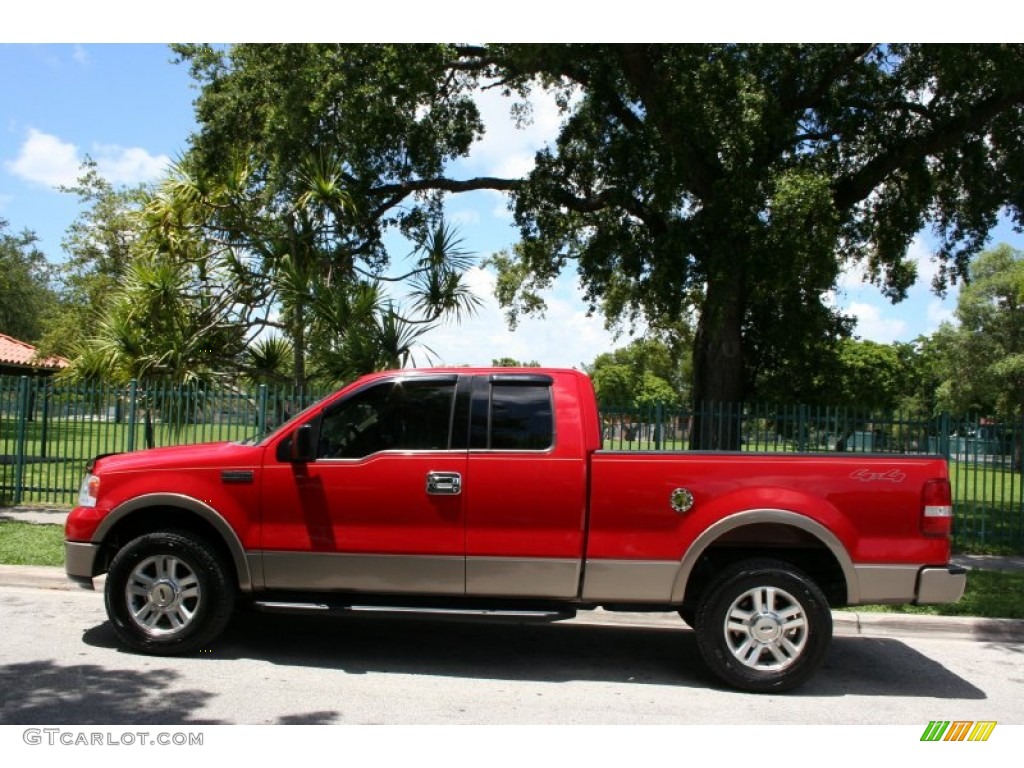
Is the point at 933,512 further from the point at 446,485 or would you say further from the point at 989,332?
the point at 989,332

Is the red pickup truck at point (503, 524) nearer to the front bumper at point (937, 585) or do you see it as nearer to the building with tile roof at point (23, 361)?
the front bumper at point (937, 585)

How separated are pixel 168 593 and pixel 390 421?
192 cm

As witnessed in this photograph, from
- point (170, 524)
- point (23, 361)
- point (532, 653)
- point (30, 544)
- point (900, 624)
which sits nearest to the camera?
point (170, 524)

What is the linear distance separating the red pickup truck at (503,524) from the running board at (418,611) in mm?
57

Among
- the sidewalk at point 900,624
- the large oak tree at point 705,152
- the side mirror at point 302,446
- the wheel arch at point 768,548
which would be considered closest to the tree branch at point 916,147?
the large oak tree at point 705,152

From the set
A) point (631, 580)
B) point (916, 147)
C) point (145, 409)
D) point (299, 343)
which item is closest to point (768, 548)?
point (631, 580)

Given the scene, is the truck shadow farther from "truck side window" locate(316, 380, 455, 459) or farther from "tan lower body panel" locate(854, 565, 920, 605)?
"truck side window" locate(316, 380, 455, 459)

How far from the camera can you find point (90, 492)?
620cm

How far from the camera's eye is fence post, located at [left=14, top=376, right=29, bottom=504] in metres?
13.5

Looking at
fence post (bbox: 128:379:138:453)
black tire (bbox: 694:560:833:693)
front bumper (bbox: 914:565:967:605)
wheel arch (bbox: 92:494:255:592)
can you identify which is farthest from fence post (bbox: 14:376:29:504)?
front bumper (bbox: 914:565:967:605)

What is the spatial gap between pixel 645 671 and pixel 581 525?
4.28 feet

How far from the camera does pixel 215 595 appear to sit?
5.96 m

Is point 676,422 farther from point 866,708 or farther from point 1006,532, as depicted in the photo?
point 866,708

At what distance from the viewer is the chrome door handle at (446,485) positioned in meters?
5.80
